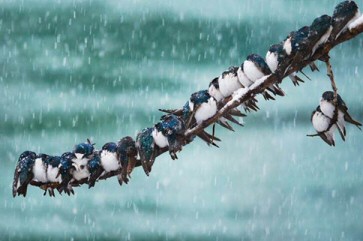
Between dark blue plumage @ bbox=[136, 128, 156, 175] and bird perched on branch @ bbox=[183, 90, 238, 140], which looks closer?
bird perched on branch @ bbox=[183, 90, 238, 140]

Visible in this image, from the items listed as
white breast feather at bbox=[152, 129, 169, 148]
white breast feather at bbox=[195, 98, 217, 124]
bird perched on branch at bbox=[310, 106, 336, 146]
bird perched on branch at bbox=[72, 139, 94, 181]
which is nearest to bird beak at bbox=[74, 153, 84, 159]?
bird perched on branch at bbox=[72, 139, 94, 181]

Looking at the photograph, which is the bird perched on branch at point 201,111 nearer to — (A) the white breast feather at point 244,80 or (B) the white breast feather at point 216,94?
(B) the white breast feather at point 216,94

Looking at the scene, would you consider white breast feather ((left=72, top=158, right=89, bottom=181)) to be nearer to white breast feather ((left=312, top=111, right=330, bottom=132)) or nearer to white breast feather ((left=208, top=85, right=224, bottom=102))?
white breast feather ((left=208, top=85, right=224, bottom=102))

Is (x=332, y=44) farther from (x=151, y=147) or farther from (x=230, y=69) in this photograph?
(x=151, y=147)

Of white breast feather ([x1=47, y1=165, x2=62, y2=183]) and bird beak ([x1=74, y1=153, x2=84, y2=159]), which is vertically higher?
bird beak ([x1=74, y1=153, x2=84, y2=159])

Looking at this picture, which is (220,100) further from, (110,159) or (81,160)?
(81,160)

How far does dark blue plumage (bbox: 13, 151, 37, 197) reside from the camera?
6.02 m

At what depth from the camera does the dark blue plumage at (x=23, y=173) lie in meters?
6.02

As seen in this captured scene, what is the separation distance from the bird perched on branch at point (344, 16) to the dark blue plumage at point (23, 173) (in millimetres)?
3198

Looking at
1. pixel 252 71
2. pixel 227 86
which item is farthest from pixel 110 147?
pixel 252 71

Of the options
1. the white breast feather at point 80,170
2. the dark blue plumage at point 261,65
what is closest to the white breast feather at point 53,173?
the white breast feather at point 80,170

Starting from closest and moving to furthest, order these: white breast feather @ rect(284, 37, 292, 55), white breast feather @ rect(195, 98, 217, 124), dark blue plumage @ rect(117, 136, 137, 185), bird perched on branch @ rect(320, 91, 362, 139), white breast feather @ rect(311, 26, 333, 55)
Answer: white breast feather @ rect(311, 26, 333, 55) < white breast feather @ rect(284, 37, 292, 55) < white breast feather @ rect(195, 98, 217, 124) < bird perched on branch @ rect(320, 91, 362, 139) < dark blue plumage @ rect(117, 136, 137, 185)

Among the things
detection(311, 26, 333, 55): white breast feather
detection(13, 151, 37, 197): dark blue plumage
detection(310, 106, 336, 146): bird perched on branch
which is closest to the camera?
detection(311, 26, 333, 55): white breast feather

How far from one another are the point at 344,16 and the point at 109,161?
247 centimetres
